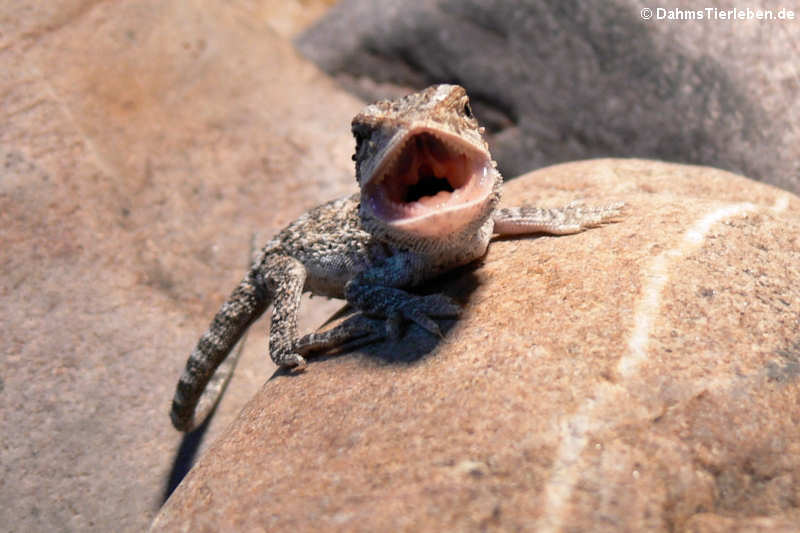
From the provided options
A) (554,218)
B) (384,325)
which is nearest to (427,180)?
(384,325)

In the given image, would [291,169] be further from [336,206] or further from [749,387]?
[749,387]

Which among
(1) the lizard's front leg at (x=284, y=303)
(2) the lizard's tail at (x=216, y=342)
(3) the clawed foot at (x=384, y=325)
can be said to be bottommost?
(2) the lizard's tail at (x=216, y=342)

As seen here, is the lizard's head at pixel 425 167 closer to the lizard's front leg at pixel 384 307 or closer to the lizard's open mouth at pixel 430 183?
the lizard's open mouth at pixel 430 183

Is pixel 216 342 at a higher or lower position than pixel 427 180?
lower

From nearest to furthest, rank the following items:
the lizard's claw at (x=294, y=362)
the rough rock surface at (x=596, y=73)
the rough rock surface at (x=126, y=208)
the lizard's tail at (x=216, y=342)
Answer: the lizard's claw at (x=294, y=362) < the rough rock surface at (x=126, y=208) < the lizard's tail at (x=216, y=342) < the rough rock surface at (x=596, y=73)

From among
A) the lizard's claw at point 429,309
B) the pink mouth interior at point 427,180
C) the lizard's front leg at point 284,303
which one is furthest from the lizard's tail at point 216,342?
the pink mouth interior at point 427,180

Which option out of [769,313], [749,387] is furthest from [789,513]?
[769,313]

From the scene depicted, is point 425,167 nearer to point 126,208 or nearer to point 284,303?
point 284,303
